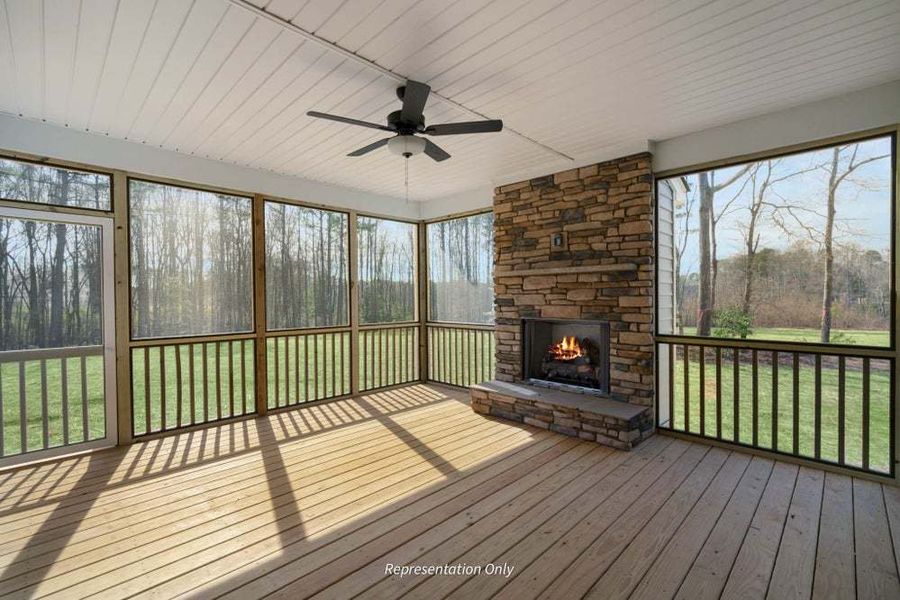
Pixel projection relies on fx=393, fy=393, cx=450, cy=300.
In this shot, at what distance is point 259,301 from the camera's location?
4.56 metres

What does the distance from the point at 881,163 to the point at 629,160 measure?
1.74 metres

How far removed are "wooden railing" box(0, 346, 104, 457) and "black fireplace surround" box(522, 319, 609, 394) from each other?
428 cm

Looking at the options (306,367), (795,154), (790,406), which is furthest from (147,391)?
(795,154)

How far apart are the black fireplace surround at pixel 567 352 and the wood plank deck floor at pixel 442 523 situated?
0.88 metres

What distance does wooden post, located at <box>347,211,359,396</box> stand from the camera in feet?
17.7

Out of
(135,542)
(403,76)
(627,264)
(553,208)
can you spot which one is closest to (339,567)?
(135,542)

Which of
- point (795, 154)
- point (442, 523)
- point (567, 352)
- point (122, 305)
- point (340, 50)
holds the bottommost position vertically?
point (442, 523)

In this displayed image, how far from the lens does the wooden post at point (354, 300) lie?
5398mm

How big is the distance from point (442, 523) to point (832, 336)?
129 inches

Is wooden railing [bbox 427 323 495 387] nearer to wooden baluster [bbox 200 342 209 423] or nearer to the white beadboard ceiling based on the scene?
the white beadboard ceiling

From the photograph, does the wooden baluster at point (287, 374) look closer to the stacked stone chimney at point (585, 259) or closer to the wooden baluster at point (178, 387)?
the wooden baluster at point (178, 387)

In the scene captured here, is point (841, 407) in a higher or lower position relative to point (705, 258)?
lower

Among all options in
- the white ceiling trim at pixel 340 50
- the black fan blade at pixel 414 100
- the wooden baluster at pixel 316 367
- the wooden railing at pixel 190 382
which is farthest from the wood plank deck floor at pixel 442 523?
the white ceiling trim at pixel 340 50

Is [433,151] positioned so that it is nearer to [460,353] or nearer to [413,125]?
[413,125]
